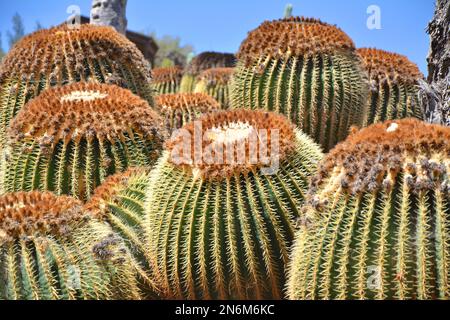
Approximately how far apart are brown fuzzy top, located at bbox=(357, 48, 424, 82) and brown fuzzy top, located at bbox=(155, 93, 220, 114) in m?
1.34

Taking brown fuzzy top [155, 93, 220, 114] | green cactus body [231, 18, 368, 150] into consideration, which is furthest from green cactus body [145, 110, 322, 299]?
brown fuzzy top [155, 93, 220, 114]

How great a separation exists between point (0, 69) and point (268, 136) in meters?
2.46

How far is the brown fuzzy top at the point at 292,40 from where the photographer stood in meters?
5.25

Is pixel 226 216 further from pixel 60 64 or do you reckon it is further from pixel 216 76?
pixel 216 76

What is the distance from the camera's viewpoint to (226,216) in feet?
10.7

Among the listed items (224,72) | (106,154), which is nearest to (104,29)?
(106,154)

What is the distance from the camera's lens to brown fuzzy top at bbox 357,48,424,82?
597 cm

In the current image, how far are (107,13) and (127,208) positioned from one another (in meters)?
6.38

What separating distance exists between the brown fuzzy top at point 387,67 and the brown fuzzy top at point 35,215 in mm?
3338

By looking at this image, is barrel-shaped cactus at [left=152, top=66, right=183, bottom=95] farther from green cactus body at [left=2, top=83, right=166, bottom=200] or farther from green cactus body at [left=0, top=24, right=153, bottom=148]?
green cactus body at [left=2, top=83, right=166, bottom=200]

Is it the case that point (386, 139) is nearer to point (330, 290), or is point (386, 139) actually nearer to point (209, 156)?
point (330, 290)

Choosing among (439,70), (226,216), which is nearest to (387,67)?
(439,70)

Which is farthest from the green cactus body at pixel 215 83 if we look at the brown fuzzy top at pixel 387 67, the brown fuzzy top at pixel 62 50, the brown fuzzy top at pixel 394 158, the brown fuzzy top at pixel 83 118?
the brown fuzzy top at pixel 394 158

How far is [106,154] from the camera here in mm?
4125
